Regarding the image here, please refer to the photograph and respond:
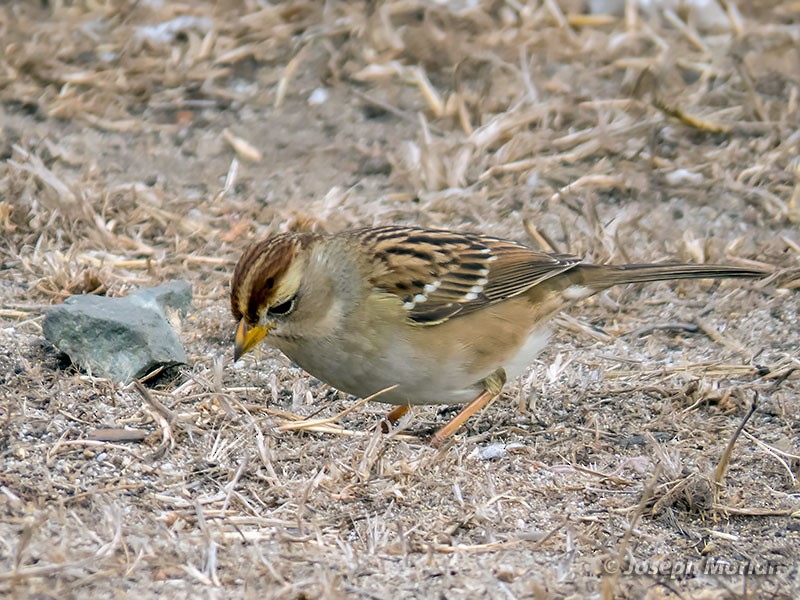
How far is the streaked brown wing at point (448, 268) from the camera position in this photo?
5270 mm

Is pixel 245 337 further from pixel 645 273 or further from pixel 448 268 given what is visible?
pixel 645 273

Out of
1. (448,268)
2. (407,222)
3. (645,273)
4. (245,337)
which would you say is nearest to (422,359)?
(448,268)

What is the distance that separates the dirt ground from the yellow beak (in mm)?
261

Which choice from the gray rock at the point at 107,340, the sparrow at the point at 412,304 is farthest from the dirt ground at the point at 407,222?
the sparrow at the point at 412,304

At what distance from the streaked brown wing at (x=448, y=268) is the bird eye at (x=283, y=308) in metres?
0.41

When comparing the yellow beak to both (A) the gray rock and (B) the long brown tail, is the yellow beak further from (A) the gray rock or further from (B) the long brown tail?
(B) the long brown tail

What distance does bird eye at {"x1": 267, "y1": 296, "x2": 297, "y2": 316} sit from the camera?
4.99 m

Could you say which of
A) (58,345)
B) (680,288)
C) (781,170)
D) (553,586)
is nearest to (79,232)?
(58,345)

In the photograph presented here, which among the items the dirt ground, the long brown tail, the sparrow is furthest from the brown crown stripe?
the long brown tail

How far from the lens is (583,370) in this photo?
5820 millimetres

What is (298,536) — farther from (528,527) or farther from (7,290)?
(7,290)

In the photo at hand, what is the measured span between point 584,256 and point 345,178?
5.79ft

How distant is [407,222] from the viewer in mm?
7164

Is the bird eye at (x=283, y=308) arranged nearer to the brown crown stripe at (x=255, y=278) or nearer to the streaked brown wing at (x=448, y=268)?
the brown crown stripe at (x=255, y=278)
